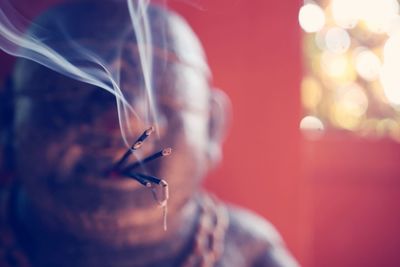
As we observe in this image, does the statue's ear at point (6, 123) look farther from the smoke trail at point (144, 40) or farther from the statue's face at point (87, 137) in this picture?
the smoke trail at point (144, 40)

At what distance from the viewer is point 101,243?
3.79ft

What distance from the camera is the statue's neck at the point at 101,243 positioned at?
3.77 feet

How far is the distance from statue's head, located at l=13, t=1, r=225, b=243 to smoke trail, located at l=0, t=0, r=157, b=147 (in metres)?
0.02

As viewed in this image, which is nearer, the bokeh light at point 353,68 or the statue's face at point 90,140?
the statue's face at point 90,140

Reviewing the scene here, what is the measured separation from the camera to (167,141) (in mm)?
1141

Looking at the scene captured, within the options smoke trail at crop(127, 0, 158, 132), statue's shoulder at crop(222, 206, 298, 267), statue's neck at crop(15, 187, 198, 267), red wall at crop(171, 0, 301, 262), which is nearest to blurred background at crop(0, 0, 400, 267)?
red wall at crop(171, 0, 301, 262)

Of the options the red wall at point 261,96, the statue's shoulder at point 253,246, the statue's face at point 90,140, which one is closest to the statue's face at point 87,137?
the statue's face at point 90,140

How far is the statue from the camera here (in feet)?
3.56

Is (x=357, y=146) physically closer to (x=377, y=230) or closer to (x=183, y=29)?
(x=377, y=230)

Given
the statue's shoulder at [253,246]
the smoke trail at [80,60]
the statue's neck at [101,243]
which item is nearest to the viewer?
the smoke trail at [80,60]

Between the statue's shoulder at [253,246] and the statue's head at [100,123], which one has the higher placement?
the statue's head at [100,123]

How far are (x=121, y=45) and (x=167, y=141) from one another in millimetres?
238

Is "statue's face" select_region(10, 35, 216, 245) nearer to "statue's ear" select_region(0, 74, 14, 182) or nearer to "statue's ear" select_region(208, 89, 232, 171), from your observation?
"statue's ear" select_region(0, 74, 14, 182)

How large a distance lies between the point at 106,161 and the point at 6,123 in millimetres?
352
